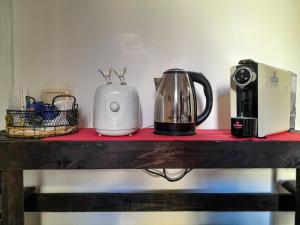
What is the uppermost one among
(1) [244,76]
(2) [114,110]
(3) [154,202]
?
(1) [244,76]

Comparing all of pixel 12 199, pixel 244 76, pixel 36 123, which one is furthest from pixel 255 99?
pixel 12 199

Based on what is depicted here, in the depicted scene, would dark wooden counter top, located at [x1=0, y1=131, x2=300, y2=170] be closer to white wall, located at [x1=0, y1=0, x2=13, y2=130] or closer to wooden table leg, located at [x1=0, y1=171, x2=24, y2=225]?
wooden table leg, located at [x1=0, y1=171, x2=24, y2=225]

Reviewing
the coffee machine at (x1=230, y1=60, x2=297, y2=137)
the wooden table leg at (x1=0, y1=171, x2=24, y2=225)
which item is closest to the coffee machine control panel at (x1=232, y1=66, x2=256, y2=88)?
the coffee machine at (x1=230, y1=60, x2=297, y2=137)

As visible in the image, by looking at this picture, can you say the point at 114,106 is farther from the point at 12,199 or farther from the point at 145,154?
the point at 12,199

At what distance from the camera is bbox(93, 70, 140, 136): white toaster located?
0.75 m

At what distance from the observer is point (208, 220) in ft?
3.54

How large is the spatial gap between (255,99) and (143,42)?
549 mm

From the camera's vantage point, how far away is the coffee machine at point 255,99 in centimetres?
75

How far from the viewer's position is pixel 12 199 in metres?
0.73

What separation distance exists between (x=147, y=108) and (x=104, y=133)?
1.07 ft

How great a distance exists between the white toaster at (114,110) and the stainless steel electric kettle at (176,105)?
118mm

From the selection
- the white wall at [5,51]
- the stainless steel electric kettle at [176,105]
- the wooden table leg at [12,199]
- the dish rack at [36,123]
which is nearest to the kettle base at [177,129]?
the stainless steel electric kettle at [176,105]

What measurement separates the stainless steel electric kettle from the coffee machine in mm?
107

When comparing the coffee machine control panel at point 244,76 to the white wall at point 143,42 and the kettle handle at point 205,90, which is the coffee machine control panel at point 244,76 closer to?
the kettle handle at point 205,90
